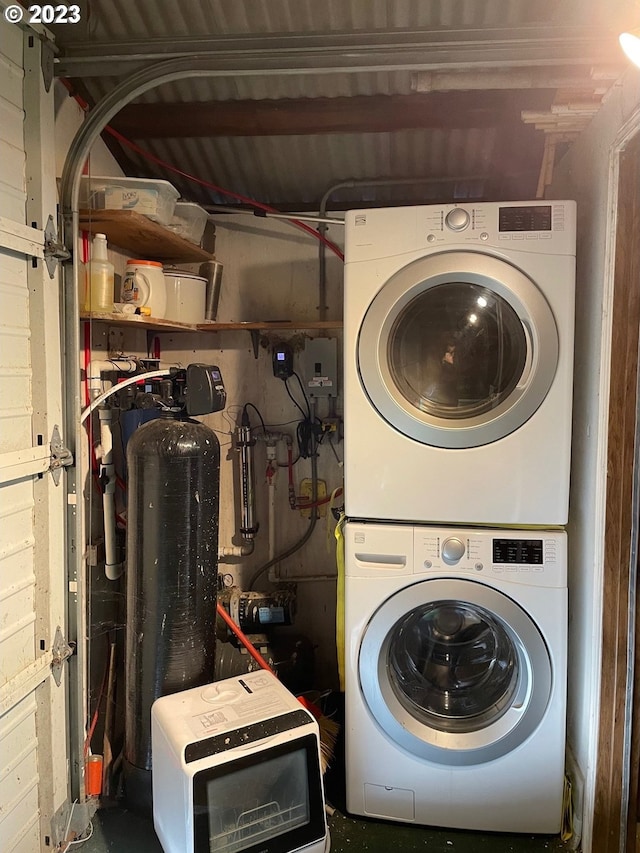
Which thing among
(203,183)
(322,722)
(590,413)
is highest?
(203,183)

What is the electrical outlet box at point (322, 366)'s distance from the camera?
230 centimetres

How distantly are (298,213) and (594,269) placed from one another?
1.24 metres

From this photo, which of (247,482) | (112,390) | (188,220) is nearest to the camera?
(112,390)

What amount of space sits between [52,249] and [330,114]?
1013 millimetres

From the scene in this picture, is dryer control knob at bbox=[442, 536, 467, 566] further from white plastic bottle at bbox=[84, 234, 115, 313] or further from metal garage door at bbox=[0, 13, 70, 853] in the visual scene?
white plastic bottle at bbox=[84, 234, 115, 313]

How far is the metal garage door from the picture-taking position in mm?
1471

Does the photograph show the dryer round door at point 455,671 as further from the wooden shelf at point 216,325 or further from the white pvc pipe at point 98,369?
the white pvc pipe at point 98,369

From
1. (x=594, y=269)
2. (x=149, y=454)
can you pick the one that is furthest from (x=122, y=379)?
(x=594, y=269)

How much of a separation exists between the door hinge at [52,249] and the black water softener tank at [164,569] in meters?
0.50

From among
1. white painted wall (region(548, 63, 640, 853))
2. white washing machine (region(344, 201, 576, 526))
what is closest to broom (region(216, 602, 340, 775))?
white washing machine (region(344, 201, 576, 526))

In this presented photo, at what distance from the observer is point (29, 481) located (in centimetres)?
158

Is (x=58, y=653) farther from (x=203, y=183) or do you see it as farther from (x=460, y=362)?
(x=203, y=183)

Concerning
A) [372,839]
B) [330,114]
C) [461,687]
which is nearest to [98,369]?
[330,114]

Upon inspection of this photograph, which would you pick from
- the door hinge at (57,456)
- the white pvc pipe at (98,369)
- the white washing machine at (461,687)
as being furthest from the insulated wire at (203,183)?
the white washing machine at (461,687)
